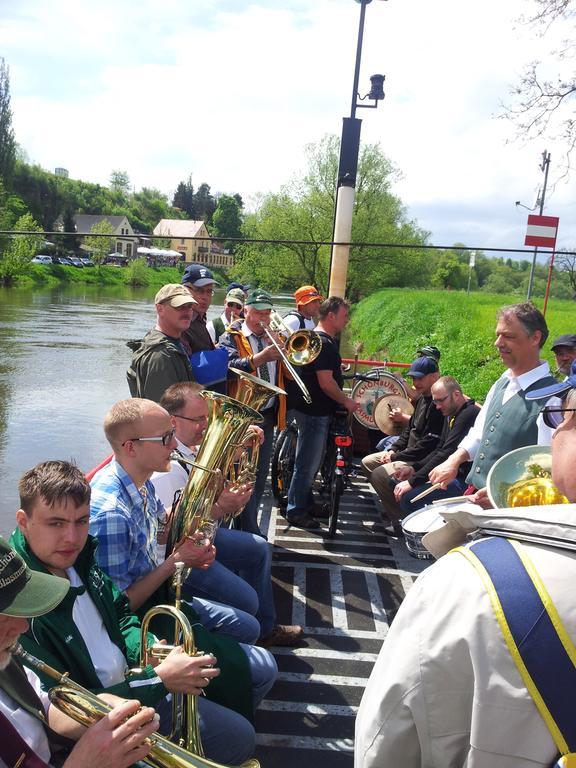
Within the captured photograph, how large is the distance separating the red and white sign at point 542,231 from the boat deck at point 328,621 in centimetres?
521

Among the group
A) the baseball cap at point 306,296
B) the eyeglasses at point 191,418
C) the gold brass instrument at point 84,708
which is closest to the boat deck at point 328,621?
the gold brass instrument at point 84,708

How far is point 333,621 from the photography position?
3.87 m

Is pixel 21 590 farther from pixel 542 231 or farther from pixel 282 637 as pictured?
pixel 542 231

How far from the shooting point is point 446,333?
1884 cm

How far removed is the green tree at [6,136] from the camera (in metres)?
59.0

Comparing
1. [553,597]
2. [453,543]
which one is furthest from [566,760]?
[453,543]

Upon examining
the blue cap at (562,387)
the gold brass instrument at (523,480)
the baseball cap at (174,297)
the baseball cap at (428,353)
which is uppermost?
the baseball cap at (174,297)

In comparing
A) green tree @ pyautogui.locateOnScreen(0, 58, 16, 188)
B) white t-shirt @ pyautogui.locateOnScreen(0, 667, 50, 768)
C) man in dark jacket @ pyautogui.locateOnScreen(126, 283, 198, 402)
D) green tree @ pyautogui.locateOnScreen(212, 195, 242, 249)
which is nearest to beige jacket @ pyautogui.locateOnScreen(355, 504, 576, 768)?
white t-shirt @ pyautogui.locateOnScreen(0, 667, 50, 768)

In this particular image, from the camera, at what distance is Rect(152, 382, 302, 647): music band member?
121 inches

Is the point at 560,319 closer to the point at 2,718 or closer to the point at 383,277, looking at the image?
the point at 383,277

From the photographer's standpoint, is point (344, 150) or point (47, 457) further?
point (47, 457)

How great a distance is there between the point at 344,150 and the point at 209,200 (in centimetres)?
12385

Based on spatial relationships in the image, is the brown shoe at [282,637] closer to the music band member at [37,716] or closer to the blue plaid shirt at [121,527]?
the blue plaid shirt at [121,527]

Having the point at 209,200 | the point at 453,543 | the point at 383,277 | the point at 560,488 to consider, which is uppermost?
the point at 209,200
